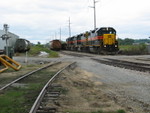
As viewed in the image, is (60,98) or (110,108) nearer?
(110,108)

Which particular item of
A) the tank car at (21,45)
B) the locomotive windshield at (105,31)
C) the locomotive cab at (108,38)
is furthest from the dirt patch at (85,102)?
the tank car at (21,45)

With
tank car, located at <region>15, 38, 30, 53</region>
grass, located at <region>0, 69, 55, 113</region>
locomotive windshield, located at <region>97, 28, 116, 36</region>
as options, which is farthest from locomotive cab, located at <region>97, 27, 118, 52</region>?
grass, located at <region>0, 69, 55, 113</region>

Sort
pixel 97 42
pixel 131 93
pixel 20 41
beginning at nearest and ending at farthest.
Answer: pixel 131 93
pixel 97 42
pixel 20 41

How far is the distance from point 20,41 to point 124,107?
42.8 metres

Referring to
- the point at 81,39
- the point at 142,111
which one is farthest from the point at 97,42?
the point at 142,111

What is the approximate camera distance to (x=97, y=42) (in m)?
39.4

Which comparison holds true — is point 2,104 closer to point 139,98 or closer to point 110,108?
point 110,108

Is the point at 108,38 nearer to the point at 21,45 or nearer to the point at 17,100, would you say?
the point at 21,45

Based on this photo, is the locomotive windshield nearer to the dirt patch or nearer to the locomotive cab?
the locomotive cab

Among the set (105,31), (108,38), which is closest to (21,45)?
(105,31)

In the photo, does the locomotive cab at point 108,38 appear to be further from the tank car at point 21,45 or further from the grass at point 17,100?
the grass at point 17,100

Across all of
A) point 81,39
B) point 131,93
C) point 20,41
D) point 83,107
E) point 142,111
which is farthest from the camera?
point 81,39

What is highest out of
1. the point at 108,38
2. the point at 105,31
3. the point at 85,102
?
the point at 105,31

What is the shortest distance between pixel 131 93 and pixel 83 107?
272 centimetres
